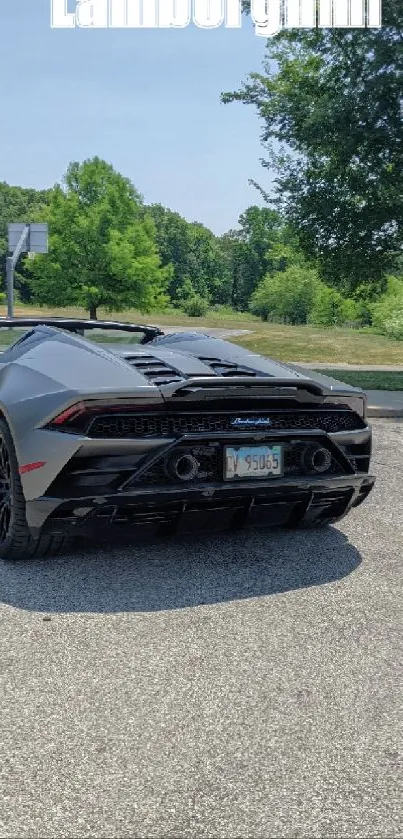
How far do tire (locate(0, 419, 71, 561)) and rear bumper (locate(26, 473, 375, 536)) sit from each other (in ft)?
0.36

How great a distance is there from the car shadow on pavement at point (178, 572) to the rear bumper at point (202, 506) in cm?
23

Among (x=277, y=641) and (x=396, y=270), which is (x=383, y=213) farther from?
(x=277, y=641)

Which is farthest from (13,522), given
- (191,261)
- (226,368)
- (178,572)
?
(191,261)

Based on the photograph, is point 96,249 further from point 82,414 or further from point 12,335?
point 82,414

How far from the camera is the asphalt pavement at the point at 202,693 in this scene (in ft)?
7.69

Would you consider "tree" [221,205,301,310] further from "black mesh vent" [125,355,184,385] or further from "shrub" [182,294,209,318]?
"black mesh vent" [125,355,184,385]

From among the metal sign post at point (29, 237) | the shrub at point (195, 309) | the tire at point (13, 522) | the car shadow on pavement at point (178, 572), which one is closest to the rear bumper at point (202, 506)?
the tire at point (13, 522)

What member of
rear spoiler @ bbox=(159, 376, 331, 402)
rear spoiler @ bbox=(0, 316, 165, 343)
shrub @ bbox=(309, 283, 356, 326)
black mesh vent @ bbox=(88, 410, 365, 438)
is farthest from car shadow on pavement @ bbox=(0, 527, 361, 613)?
shrub @ bbox=(309, 283, 356, 326)

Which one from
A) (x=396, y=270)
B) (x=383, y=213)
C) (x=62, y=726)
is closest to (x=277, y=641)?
(x=62, y=726)

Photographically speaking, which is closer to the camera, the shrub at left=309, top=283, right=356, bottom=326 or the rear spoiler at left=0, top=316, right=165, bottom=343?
the rear spoiler at left=0, top=316, right=165, bottom=343

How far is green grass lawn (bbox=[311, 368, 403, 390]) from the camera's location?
15203 millimetres

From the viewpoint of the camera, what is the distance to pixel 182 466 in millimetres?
4254

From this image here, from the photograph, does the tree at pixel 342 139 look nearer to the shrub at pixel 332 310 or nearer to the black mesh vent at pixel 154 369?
the black mesh vent at pixel 154 369

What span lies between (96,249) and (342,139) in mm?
23408
